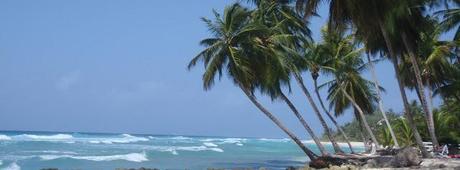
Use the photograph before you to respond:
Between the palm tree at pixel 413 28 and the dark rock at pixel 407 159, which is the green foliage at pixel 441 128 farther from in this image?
the dark rock at pixel 407 159

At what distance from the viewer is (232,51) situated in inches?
771

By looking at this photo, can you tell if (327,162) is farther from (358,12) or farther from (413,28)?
(358,12)

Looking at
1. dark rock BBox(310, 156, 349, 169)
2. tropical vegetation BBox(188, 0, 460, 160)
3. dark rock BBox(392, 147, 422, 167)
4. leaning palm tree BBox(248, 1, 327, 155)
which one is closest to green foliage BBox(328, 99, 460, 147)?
tropical vegetation BBox(188, 0, 460, 160)

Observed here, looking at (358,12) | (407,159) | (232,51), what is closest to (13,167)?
(232,51)

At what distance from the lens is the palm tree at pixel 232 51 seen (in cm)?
1973

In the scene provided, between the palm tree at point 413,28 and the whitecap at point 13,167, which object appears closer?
the palm tree at point 413,28

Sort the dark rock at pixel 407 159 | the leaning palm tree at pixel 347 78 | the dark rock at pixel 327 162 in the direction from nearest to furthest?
the dark rock at pixel 407 159 < the dark rock at pixel 327 162 < the leaning palm tree at pixel 347 78

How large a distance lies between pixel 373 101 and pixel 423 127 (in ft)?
18.8

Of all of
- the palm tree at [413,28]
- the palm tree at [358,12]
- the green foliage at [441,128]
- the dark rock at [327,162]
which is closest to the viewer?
the palm tree at [358,12]

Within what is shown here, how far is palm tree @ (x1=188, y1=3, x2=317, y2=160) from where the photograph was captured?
1973 centimetres

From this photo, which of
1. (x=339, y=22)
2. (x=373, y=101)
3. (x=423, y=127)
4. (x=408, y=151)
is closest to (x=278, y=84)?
(x=339, y=22)

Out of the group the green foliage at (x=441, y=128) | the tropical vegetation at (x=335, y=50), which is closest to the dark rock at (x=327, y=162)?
the tropical vegetation at (x=335, y=50)

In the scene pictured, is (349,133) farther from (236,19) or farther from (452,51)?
(236,19)

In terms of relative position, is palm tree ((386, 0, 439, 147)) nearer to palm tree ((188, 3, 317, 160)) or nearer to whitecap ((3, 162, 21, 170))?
palm tree ((188, 3, 317, 160))
